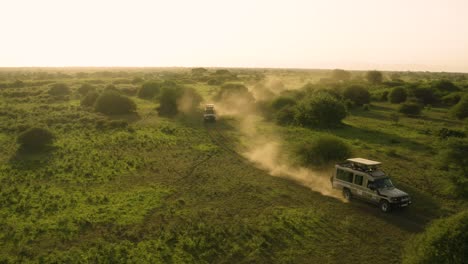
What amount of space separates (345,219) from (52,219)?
49.9 feet

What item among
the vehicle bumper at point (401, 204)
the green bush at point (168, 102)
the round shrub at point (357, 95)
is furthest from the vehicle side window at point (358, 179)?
the round shrub at point (357, 95)

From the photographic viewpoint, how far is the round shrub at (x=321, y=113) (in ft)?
147

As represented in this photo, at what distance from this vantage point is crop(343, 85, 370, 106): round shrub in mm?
64438

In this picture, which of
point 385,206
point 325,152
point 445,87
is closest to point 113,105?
point 325,152

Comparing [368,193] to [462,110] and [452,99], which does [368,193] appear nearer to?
[462,110]

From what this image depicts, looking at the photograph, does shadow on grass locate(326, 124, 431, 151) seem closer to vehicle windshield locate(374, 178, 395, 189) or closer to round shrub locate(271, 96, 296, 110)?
round shrub locate(271, 96, 296, 110)

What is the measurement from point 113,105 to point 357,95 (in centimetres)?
4066

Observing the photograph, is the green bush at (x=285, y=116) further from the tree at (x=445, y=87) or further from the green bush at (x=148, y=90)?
the tree at (x=445, y=87)

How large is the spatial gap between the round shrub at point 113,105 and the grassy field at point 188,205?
14417 mm

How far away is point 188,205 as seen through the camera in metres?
21.2

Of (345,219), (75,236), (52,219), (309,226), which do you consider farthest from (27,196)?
(345,219)

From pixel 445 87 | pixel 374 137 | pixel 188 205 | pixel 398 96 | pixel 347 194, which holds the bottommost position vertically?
pixel 374 137

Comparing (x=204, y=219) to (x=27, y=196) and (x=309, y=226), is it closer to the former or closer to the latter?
(x=309, y=226)

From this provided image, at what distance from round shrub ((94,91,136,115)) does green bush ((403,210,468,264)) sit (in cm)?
4819
